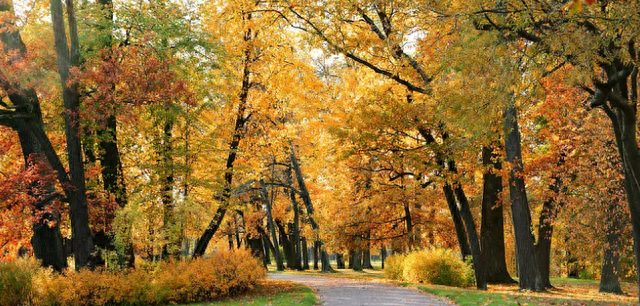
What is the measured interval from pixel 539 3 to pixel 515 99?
2.26 metres

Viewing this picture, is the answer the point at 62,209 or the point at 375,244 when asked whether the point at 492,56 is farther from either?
the point at 375,244

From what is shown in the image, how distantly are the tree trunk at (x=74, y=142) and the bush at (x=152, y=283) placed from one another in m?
0.81

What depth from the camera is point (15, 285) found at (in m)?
10.7

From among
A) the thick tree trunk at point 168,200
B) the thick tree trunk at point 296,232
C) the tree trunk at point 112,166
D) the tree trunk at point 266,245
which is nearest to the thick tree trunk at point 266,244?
the tree trunk at point 266,245

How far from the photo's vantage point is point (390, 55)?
12.5 m

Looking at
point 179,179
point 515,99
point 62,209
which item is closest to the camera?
point 515,99

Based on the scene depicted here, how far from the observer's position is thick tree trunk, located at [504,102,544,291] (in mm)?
14828

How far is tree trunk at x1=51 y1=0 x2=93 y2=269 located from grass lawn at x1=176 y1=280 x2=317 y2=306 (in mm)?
3318

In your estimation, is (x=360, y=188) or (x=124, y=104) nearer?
(x=124, y=104)

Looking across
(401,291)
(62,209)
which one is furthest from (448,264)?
(62,209)

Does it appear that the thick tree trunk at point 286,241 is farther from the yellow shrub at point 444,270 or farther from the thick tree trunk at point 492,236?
the thick tree trunk at point 492,236

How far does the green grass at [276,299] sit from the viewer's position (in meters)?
11.8

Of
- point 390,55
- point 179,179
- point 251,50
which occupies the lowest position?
point 179,179

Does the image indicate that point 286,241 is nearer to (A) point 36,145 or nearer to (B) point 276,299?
(B) point 276,299
